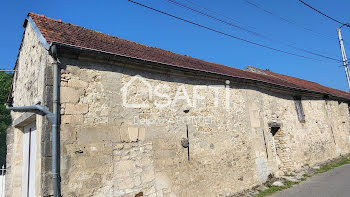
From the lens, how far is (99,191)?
446cm

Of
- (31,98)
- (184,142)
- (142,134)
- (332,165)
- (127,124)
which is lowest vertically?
(332,165)

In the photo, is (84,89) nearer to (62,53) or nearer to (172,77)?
(62,53)

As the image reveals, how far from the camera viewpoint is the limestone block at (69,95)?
4.45 meters

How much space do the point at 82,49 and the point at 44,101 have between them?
1.21 m

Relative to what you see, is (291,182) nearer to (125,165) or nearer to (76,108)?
(125,165)

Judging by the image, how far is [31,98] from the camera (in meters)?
5.10

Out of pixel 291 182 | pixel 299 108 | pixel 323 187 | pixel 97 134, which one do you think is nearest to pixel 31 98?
pixel 97 134

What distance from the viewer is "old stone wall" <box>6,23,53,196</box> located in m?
4.09

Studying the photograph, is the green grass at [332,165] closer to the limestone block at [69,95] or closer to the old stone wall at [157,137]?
the old stone wall at [157,137]

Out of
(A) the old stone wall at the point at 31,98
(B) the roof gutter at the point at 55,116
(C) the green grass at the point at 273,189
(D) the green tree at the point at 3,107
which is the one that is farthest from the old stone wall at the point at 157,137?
(D) the green tree at the point at 3,107

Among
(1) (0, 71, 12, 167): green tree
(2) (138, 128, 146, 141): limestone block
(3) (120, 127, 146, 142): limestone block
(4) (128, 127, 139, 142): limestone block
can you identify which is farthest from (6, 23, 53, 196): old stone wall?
(1) (0, 71, 12, 167): green tree

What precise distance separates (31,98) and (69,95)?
1.25 meters

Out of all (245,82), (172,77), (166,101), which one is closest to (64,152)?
(166,101)

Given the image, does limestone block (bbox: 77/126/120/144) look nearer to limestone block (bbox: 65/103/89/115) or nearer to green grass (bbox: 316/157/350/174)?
limestone block (bbox: 65/103/89/115)
